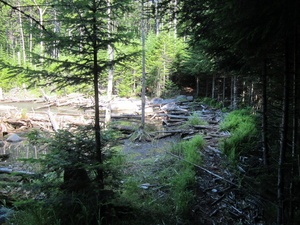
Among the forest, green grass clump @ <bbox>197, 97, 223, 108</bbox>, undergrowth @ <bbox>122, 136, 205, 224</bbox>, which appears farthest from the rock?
green grass clump @ <bbox>197, 97, 223, 108</bbox>

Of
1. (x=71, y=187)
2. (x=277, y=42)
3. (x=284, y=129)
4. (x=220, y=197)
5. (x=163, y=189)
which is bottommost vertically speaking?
(x=163, y=189)

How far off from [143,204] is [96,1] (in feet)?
13.1

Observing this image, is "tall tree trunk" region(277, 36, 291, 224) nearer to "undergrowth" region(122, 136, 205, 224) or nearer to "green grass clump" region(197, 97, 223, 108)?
"undergrowth" region(122, 136, 205, 224)

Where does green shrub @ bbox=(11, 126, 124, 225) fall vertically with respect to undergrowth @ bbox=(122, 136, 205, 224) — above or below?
above

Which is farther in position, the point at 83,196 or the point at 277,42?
the point at 83,196

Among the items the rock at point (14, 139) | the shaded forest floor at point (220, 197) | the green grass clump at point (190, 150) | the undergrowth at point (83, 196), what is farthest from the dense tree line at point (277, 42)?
the rock at point (14, 139)

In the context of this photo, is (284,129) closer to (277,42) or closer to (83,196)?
(277,42)

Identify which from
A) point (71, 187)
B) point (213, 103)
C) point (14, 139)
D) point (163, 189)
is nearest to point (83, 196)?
point (71, 187)

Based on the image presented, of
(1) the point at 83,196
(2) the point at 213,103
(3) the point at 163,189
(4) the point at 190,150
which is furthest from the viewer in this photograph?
(2) the point at 213,103

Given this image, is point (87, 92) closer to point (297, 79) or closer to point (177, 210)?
point (177, 210)

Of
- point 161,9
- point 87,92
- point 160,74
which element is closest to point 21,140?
point 87,92

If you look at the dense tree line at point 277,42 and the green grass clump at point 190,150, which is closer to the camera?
the dense tree line at point 277,42

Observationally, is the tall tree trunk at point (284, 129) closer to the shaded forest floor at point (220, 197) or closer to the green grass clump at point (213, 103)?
the shaded forest floor at point (220, 197)

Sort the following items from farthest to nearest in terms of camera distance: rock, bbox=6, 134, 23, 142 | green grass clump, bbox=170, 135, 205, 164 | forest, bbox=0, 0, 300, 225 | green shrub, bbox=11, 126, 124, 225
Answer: rock, bbox=6, 134, 23, 142, green grass clump, bbox=170, 135, 205, 164, green shrub, bbox=11, 126, 124, 225, forest, bbox=0, 0, 300, 225
